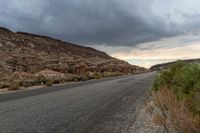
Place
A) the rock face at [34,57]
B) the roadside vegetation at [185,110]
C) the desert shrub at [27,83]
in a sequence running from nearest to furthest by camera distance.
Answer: the roadside vegetation at [185,110], the desert shrub at [27,83], the rock face at [34,57]

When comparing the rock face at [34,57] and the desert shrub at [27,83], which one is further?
the rock face at [34,57]

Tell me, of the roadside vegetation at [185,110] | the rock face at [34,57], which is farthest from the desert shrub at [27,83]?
the roadside vegetation at [185,110]

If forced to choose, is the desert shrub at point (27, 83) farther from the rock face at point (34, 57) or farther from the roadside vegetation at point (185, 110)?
the roadside vegetation at point (185, 110)

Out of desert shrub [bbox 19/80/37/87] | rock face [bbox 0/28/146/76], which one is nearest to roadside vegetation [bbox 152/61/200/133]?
desert shrub [bbox 19/80/37/87]

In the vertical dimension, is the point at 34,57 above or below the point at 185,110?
above

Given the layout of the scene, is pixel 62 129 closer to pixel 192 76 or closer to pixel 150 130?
pixel 150 130

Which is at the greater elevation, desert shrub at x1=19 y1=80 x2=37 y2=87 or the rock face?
the rock face

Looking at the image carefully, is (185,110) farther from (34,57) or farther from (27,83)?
(34,57)

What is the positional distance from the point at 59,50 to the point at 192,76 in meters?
105

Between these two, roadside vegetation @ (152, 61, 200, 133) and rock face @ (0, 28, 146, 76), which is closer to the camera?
roadside vegetation @ (152, 61, 200, 133)

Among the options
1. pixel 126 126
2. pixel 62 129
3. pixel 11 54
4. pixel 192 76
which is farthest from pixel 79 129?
pixel 11 54

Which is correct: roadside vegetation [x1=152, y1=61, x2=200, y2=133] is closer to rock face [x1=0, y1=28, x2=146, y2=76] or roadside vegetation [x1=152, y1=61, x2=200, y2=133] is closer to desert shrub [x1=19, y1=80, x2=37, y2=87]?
desert shrub [x1=19, y1=80, x2=37, y2=87]

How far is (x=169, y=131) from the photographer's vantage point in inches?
349

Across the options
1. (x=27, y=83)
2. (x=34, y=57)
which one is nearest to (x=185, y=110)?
(x=27, y=83)
